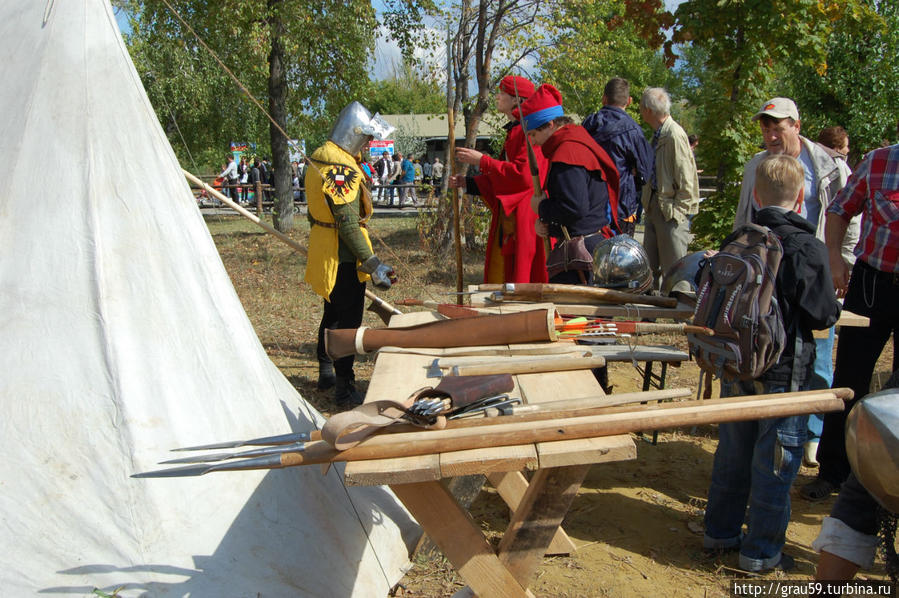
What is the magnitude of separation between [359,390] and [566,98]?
34.8 ft

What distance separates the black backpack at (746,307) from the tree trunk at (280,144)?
35.4 ft

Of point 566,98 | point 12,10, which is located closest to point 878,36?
point 566,98

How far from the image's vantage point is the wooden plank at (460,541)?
6.74ft

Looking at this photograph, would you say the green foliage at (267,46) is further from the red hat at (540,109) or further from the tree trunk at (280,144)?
the red hat at (540,109)

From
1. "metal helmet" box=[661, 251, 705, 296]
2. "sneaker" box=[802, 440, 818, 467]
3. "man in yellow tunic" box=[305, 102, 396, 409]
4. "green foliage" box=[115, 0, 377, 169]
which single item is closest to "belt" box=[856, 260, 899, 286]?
"metal helmet" box=[661, 251, 705, 296]

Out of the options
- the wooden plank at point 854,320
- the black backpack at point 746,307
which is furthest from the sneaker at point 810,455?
the black backpack at point 746,307

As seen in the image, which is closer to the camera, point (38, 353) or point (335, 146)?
point (38, 353)

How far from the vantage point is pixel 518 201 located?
4.59 meters

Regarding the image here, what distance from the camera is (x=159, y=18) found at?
12375 mm

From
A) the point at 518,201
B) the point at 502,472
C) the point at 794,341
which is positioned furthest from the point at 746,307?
the point at 518,201

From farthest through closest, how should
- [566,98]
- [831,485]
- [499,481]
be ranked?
[566,98], [831,485], [499,481]

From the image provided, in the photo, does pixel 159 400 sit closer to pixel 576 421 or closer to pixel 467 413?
pixel 467 413

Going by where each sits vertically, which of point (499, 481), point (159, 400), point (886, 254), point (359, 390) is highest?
point (886, 254)

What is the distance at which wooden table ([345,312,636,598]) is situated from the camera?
5.71 feet
